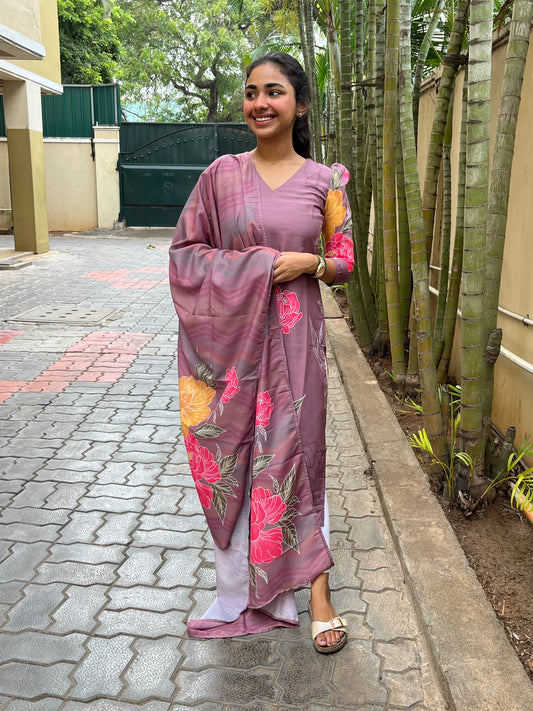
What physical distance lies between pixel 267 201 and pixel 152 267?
34.0ft

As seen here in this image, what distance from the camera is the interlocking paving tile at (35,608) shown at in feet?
8.25

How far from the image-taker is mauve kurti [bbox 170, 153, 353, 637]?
2.36m

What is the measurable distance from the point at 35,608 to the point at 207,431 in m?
0.92

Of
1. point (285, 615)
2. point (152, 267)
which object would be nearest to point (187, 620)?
point (285, 615)

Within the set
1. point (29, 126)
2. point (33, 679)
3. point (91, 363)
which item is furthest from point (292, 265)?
point (29, 126)

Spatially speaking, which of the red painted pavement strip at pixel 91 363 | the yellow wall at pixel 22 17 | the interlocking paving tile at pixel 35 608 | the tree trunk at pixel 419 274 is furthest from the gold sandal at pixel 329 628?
the yellow wall at pixel 22 17

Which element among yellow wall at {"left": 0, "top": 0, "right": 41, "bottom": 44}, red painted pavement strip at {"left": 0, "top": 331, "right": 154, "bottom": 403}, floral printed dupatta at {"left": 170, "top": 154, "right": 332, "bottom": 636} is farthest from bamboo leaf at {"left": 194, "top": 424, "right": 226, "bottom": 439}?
yellow wall at {"left": 0, "top": 0, "right": 41, "bottom": 44}

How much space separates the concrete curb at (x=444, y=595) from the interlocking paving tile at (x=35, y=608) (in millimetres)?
1303

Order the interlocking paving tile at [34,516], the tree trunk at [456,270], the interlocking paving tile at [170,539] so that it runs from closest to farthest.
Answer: the interlocking paving tile at [170,539], the interlocking paving tile at [34,516], the tree trunk at [456,270]

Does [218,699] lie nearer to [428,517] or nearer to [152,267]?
[428,517]

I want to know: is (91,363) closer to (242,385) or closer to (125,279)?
(242,385)

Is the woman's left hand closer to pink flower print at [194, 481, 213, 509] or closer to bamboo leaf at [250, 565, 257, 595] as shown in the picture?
pink flower print at [194, 481, 213, 509]

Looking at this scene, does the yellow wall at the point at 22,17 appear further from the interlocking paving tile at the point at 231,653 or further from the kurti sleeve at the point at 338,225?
the interlocking paving tile at the point at 231,653

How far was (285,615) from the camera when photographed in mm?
2533
